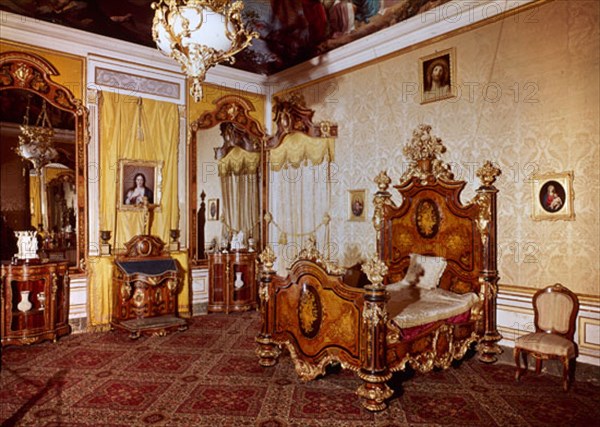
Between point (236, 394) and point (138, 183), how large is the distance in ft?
13.6

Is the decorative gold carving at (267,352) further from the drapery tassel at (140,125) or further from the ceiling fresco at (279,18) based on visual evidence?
the ceiling fresco at (279,18)

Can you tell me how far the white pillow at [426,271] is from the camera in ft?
18.9

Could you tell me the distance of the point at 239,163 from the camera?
9258 mm

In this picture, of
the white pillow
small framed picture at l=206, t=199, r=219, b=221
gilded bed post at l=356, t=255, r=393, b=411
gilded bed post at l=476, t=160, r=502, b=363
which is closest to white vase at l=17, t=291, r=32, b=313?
small framed picture at l=206, t=199, r=219, b=221

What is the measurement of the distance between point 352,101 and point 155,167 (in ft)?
11.1

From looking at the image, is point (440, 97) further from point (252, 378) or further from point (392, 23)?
point (252, 378)

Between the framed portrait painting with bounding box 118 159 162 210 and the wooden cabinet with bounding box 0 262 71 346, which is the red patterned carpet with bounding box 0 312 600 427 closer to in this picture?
the wooden cabinet with bounding box 0 262 71 346

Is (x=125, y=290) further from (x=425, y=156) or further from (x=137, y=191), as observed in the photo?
(x=425, y=156)

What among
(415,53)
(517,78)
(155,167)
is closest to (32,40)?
(155,167)

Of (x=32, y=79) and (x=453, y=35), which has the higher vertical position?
(x=453, y=35)

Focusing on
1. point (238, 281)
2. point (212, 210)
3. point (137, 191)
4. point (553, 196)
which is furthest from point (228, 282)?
point (553, 196)

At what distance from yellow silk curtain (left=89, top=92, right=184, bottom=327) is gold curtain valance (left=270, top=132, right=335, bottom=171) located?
193cm

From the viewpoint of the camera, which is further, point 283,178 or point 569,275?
point 283,178

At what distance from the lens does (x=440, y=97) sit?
Result: 20.2ft
